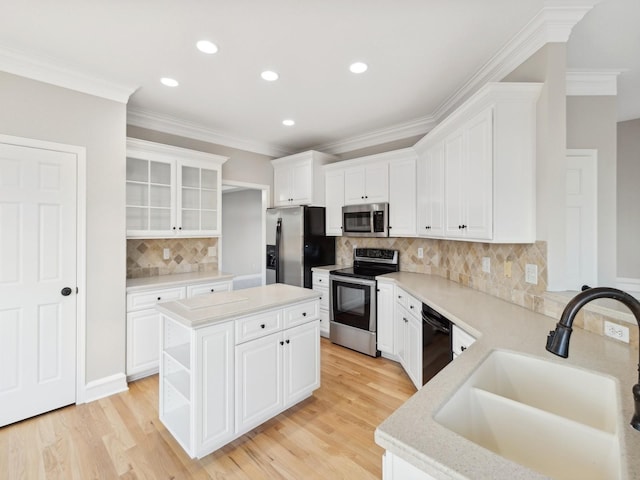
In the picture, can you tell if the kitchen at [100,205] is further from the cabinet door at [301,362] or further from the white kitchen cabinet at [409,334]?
the cabinet door at [301,362]

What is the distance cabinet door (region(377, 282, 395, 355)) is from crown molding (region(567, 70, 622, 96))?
2416mm

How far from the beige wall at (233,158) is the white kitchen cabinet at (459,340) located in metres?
3.40

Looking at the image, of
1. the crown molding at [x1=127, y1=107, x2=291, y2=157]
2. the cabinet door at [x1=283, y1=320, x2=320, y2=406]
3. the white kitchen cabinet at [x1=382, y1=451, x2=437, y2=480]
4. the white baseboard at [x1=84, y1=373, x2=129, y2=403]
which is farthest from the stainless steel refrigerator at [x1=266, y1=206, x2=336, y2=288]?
the white kitchen cabinet at [x1=382, y1=451, x2=437, y2=480]

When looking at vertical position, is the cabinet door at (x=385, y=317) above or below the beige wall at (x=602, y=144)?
below

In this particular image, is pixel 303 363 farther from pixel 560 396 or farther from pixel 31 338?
pixel 31 338

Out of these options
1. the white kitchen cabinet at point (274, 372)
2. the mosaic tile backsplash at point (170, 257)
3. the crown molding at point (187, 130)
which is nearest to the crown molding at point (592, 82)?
the white kitchen cabinet at point (274, 372)

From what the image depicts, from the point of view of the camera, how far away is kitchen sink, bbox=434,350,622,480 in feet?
2.89

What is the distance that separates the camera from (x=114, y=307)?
8.82 ft

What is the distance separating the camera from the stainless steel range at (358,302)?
3357 mm

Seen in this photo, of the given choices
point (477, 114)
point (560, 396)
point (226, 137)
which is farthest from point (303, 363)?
point (226, 137)

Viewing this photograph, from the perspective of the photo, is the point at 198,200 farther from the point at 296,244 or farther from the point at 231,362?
the point at 231,362

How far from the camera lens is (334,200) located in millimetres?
4195

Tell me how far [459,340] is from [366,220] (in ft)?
7.11

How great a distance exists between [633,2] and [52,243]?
436cm
